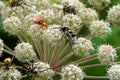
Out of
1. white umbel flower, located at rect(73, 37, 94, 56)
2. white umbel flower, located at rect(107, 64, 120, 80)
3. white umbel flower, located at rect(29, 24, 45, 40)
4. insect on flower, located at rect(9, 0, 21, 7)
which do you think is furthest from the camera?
insect on flower, located at rect(9, 0, 21, 7)

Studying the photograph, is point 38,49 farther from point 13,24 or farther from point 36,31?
point 13,24

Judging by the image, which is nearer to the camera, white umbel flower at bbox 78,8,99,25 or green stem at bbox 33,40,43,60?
green stem at bbox 33,40,43,60

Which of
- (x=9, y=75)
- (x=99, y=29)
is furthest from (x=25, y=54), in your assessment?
(x=99, y=29)

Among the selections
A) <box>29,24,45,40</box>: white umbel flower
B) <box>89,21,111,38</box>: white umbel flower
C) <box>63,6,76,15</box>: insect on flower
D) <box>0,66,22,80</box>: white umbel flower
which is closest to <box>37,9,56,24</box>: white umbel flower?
<box>63,6,76,15</box>: insect on flower

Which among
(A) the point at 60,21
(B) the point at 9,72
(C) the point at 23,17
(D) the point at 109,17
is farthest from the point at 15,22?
(D) the point at 109,17

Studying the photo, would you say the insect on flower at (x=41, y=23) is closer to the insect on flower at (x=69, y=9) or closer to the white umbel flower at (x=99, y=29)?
the insect on flower at (x=69, y=9)

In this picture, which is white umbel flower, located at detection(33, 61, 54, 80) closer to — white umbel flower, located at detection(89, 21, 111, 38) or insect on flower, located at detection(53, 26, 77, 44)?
insect on flower, located at detection(53, 26, 77, 44)

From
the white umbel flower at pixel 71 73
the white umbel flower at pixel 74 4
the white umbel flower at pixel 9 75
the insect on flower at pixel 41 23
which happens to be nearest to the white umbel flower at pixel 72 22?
the insect on flower at pixel 41 23
